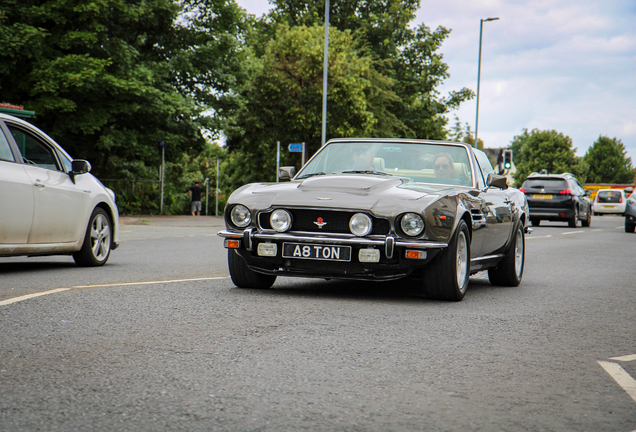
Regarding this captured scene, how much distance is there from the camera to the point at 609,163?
12738cm

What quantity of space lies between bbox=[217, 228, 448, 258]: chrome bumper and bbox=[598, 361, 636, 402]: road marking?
7.08 ft

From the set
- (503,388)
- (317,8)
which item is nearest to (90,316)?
(503,388)

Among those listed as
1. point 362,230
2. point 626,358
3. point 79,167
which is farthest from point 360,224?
point 79,167

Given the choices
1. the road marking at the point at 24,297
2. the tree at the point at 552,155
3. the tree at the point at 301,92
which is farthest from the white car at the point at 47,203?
the tree at the point at 552,155

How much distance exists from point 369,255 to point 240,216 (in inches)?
49.6

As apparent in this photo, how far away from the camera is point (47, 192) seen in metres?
8.97

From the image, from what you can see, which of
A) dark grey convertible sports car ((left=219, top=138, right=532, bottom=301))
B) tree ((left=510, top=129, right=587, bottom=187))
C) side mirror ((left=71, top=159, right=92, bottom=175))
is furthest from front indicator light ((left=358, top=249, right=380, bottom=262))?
tree ((left=510, top=129, right=587, bottom=187))

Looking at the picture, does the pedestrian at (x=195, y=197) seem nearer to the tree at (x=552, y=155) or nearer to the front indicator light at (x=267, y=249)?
the front indicator light at (x=267, y=249)

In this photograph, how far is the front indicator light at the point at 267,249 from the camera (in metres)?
6.93

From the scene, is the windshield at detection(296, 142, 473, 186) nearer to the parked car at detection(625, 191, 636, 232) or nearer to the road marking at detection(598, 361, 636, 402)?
the road marking at detection(598, 361, 636, 402)

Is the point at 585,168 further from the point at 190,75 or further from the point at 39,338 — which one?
the point at 39,338

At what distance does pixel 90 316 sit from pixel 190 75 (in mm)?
26995

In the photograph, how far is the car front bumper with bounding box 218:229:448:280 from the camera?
21.8ft

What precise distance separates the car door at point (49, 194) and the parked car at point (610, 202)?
2029 inches
